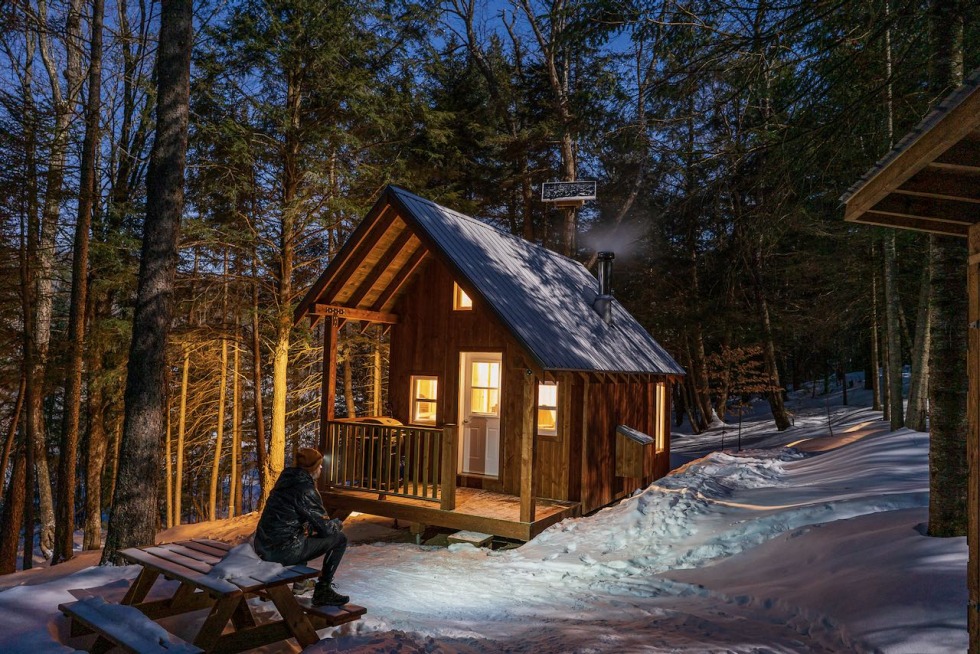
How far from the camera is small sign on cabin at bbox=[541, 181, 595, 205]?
16.9 m

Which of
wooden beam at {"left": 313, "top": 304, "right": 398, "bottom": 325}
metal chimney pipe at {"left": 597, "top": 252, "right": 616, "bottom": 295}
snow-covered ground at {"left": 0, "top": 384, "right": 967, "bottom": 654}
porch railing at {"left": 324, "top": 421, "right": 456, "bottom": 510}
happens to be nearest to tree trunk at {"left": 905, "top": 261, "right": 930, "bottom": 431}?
snow-covered ground at {"left": 0, "top": 384, "right": 967, "bottom": 654}

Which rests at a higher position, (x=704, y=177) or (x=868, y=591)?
(x=704, y=177)

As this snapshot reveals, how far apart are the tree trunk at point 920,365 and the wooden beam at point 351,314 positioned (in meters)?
11.2

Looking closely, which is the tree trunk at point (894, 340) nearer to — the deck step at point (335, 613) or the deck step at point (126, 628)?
the deck step at point (335, 613)

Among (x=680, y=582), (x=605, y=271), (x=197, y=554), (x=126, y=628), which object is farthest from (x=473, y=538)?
(x=605, y=271)

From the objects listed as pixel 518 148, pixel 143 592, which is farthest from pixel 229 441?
pixel 143 592

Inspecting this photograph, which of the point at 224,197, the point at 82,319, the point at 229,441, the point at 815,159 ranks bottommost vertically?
the point at 229,441

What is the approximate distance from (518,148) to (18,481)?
659 inches

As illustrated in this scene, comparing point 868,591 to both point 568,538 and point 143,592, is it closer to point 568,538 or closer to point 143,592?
point 568,538

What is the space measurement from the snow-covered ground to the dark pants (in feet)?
1.56

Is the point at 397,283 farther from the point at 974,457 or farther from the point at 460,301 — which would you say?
the point at 974,457

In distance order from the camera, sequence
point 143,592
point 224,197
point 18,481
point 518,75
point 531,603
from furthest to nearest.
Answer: point 518,75 < point 224,197 < point 18,481 < point 531,603 < point 143,592

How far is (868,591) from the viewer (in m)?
4.86

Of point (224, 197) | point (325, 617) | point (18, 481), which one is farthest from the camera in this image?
point (224, 197)
